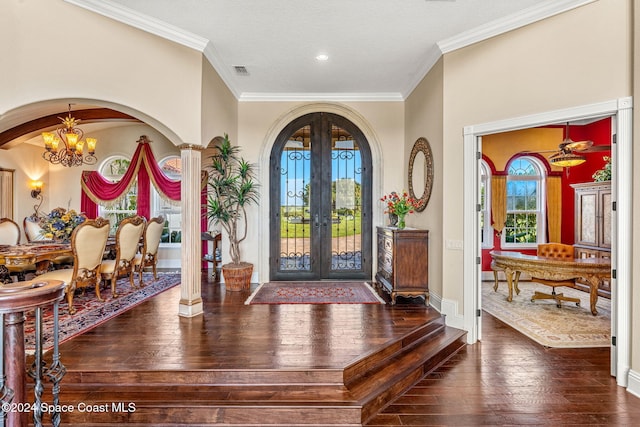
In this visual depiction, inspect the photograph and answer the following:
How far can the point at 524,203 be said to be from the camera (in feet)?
22.9

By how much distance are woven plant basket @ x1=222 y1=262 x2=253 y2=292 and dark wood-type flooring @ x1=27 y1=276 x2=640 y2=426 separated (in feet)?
4.37

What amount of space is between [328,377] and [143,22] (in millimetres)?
4290

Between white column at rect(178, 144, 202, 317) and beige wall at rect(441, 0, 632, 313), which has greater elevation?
beige wall at rect(441, 0, 632, 313)

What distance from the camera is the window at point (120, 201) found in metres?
7.49

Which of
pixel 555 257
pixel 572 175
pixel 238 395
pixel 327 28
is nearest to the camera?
pixel 238 395

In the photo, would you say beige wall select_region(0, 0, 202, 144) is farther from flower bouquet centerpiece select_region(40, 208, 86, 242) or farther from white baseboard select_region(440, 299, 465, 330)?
white baseboard select_region(440, 299, 465, 330)

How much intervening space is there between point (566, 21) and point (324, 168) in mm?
3791

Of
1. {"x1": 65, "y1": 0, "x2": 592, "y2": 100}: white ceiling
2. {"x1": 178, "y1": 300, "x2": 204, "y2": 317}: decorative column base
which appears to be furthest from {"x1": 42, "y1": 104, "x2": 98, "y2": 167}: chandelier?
{"x1": 178, "y1": 300, "x2": 204, "y2": 317}: decorative column base

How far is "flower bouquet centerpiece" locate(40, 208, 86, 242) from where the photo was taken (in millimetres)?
4922

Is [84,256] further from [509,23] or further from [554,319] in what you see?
[554,319]

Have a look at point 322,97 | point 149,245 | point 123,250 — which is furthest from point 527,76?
point 149,245

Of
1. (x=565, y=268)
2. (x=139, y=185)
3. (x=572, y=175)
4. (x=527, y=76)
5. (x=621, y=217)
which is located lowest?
(x=565, y=268)

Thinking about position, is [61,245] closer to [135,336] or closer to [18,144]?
[135,336]

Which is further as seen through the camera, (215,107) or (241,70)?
(241,70)
